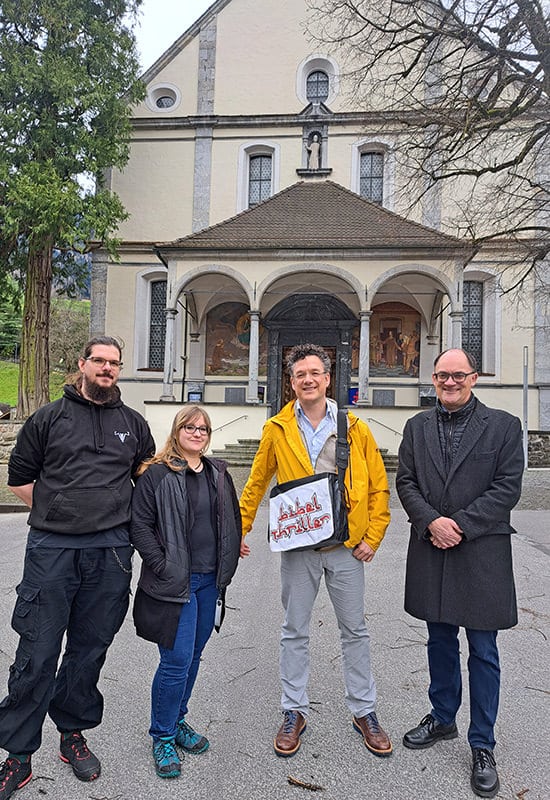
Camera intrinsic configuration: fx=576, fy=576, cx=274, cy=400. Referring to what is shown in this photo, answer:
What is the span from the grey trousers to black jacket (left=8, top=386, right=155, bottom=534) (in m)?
0.88

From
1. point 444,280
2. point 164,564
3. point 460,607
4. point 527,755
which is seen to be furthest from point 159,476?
point 444,280

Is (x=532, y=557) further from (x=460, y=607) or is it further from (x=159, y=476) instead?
(x=159, y=476)

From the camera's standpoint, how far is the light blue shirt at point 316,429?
281 cm

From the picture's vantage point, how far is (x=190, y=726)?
2.77 m

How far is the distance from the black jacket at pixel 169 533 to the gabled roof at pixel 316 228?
12.7 meters

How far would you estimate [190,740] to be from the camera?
259cm

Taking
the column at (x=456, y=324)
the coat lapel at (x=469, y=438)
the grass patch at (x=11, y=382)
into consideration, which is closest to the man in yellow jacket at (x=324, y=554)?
the coat lapel at (x=469, y=438)

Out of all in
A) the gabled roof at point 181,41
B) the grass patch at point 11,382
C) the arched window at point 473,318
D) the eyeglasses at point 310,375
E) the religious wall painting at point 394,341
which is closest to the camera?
the eyeglasses at point 310,375

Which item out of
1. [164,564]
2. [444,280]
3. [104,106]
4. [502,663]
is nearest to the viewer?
[164,564]

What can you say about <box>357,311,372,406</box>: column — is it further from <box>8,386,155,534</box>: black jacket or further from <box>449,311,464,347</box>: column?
<box>8,386,155,534</box>: black jacket

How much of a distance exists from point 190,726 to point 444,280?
13277 mm

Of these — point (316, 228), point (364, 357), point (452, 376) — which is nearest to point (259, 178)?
point (316, 228)

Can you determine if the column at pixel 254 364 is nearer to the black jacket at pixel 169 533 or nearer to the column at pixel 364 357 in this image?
the column at pixel 364 357

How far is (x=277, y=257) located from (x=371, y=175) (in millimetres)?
6631
